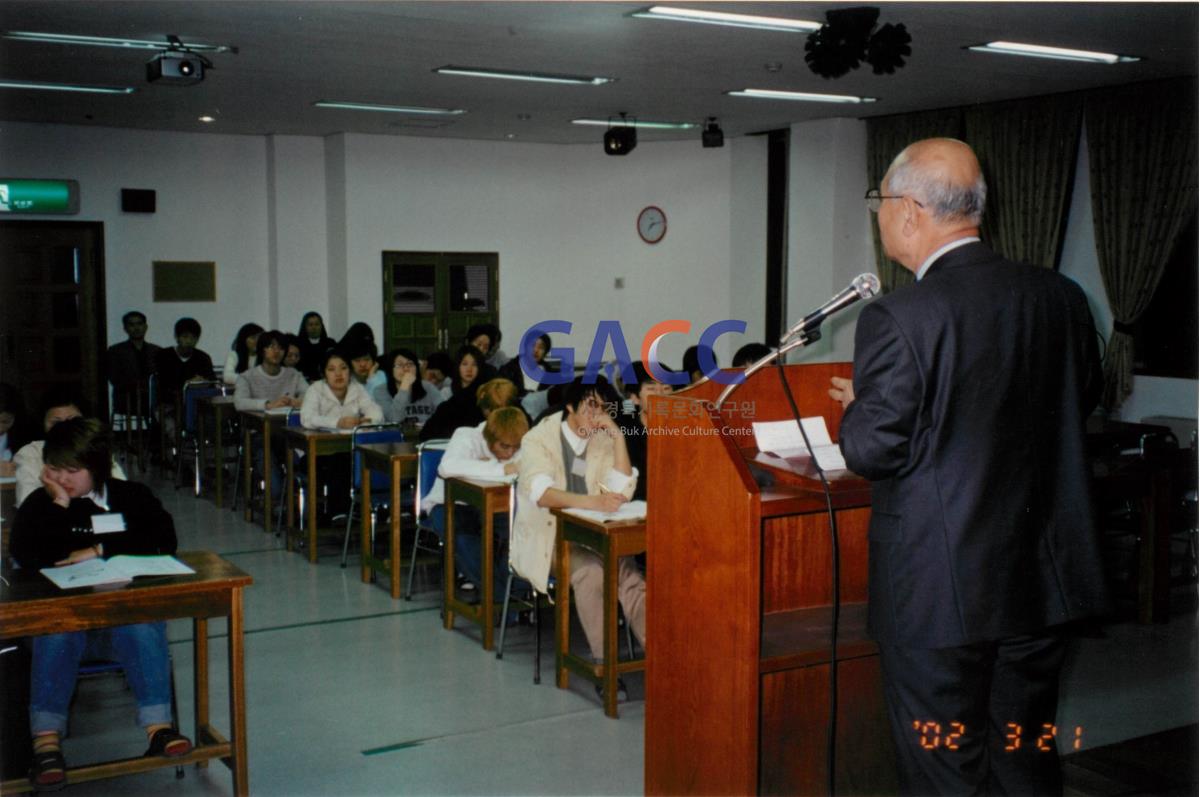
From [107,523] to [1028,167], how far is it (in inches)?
308

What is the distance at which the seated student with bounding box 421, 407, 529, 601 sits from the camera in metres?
5.19

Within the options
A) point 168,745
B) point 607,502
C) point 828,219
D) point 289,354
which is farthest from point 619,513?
point 828,219

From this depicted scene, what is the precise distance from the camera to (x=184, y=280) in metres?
11.8

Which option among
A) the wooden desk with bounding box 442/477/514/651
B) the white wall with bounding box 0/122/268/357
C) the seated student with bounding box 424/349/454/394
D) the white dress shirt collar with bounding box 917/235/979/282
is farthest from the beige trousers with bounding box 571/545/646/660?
the white wall with bounding box 0/122/268/357

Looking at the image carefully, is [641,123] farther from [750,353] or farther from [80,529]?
[80,529]

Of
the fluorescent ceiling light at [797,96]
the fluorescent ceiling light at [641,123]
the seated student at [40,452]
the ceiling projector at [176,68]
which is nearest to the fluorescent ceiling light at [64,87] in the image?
the ceiling projector at [176,68]

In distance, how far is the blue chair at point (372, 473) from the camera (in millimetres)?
6402

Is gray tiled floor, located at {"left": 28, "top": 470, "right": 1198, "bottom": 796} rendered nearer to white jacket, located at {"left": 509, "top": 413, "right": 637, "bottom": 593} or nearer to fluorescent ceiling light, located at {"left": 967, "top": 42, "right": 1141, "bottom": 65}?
white jacket, located at {"left": 509, "top": 413, "right": 637, "bottom": 593}

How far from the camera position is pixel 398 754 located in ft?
12.5

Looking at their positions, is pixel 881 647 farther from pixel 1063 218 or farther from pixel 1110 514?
pixel 1063 218

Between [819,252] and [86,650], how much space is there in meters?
8.42

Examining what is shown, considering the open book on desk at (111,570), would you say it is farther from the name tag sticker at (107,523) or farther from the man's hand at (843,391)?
the man's hand at (843,391)

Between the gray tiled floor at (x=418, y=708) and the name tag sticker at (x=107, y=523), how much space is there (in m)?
0.78

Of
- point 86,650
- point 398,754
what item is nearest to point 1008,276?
point 398,754
